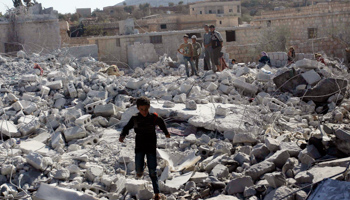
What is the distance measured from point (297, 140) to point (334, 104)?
8.94 feet

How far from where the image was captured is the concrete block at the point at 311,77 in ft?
29.6

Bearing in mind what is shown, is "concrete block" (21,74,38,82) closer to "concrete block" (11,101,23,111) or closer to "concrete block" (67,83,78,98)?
"concrete block" (67,83,78,98)

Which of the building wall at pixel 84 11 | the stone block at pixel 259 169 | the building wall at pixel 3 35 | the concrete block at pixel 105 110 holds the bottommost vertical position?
the stone block at pixel 259 169

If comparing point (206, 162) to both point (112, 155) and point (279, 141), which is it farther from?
point (112, 155)

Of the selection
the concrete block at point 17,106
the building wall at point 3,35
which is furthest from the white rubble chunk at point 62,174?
the building wall at point 3,35

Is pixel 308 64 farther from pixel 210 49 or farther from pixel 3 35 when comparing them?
pixel 3 35

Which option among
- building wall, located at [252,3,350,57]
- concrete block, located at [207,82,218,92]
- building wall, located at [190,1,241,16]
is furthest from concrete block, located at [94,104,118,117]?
building wall, located at [190,1,241,16]

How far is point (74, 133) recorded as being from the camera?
7.06 metres

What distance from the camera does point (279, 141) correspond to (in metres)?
5.83

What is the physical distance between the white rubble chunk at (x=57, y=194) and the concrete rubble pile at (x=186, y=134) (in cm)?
1

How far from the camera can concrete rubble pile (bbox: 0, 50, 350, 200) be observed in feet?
16.5

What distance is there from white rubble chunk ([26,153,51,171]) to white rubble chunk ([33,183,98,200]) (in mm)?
782

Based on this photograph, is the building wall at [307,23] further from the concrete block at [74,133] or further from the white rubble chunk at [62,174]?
the white rubble chunk at [62,174]

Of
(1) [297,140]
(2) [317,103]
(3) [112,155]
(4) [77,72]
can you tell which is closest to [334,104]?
(2) [317,103]
